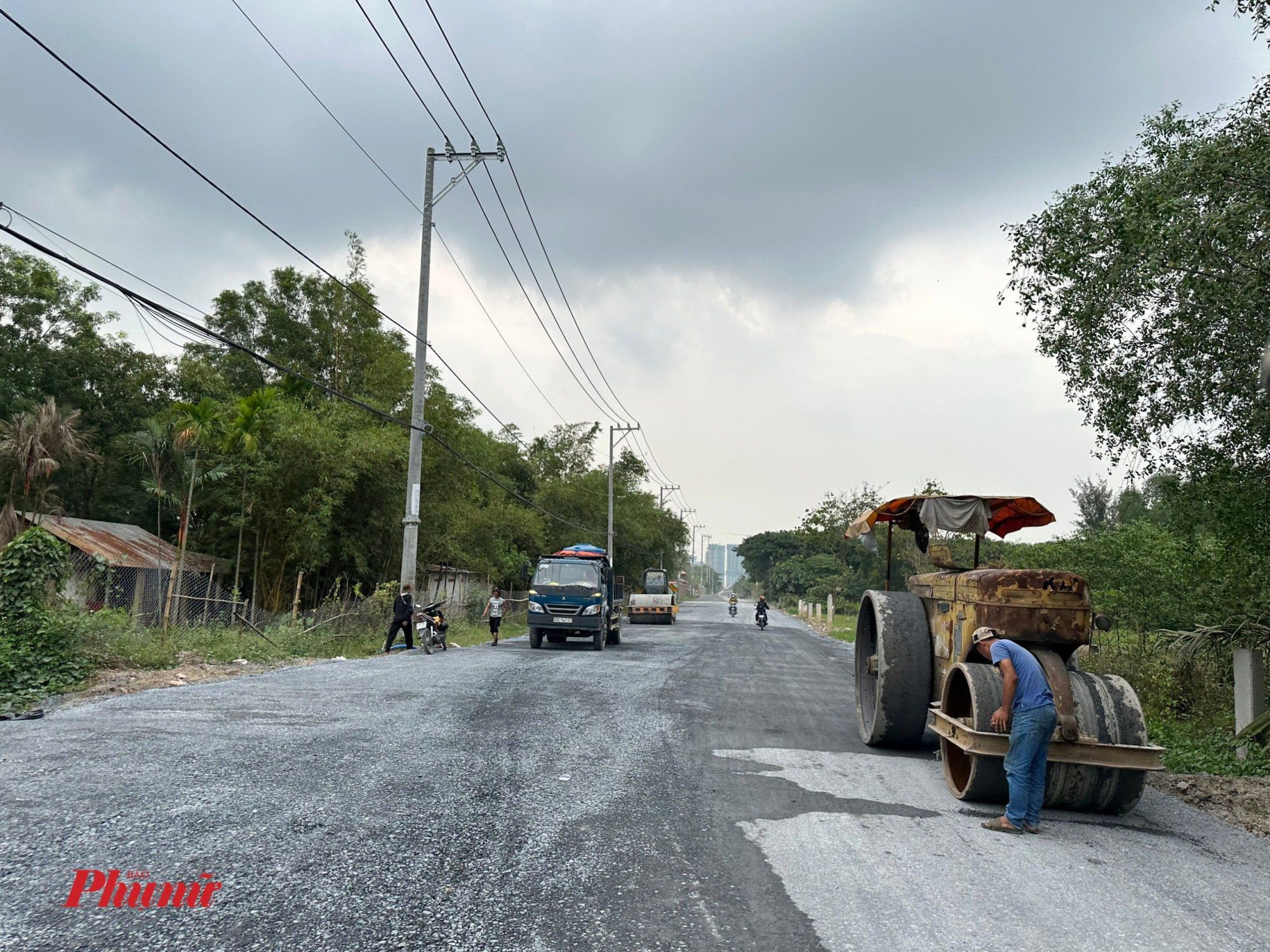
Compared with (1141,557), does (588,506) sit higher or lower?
higher

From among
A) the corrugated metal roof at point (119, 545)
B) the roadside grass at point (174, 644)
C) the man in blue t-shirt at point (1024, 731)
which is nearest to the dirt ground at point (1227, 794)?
the man in blue t-shirt at point (1024, 731)

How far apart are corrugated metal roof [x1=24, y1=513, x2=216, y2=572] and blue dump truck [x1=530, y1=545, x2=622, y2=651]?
823cm

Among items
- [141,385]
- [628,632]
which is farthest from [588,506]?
[141,385]

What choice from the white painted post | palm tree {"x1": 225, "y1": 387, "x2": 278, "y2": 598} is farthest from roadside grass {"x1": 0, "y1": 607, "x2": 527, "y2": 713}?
the white painted post

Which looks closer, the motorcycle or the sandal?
the sandal

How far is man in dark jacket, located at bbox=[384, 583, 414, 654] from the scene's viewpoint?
18.5 metres

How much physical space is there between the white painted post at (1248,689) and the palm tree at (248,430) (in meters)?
18.8

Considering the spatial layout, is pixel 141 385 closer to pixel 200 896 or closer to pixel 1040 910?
pixel 200 896

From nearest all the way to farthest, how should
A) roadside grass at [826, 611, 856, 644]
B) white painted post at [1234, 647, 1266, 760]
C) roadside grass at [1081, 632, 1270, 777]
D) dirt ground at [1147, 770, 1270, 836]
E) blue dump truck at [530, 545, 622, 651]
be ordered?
dirt ground at [1147, 770, 1270, 836] < white painted post at [1234, 647, 1266, 760] < roadside grass at [1081, 632, 1270, 777] < blue dump truck at [530, 545, 622, 651] < roadside grass at [826, 611, 856, 644]

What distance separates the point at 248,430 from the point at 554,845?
57.3 feet

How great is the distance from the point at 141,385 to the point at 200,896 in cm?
3113

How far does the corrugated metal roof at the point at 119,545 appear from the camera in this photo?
20000 millimetres

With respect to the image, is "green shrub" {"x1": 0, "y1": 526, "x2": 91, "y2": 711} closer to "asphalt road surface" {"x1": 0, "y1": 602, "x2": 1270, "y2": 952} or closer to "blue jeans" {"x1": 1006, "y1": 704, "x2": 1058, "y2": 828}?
"asphalt road surface" {"x1": 0, "y1": 602, "x2": 1270, "y2": 952}

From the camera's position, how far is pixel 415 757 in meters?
7.41
